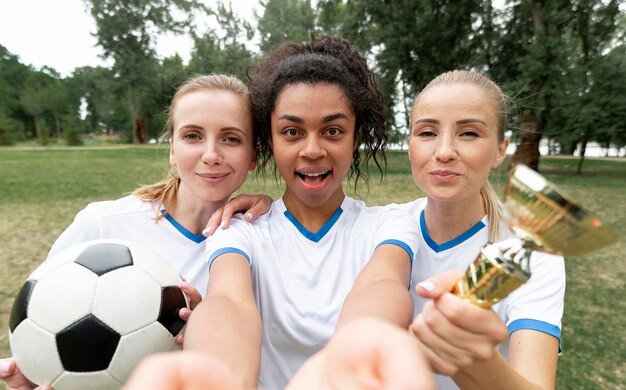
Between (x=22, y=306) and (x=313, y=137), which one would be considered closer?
(x=22, y=306)

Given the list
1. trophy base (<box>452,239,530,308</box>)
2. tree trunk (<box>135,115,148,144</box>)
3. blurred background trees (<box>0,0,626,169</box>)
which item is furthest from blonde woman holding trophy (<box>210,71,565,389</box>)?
tree trunk (<box>135,115,148,144</box>)

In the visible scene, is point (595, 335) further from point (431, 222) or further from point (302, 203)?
point (302, 203)

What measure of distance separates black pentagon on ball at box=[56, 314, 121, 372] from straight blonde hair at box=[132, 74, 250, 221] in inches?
32.2

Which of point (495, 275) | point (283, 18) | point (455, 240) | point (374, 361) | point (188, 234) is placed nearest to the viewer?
point (374, 361)

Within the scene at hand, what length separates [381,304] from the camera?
1233 millimetres

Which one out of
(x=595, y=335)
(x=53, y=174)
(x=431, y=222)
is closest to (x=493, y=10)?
(x=595, y=335)

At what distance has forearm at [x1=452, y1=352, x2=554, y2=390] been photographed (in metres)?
1.08

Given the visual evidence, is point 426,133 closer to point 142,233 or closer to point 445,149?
point 445,149

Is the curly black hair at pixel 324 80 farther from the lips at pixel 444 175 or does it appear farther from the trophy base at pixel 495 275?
the trophy base at pixel 495 275

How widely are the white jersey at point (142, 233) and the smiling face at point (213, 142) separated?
24cm

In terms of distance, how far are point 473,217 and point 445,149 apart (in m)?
0.40

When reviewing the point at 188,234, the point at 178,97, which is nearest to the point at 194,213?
the point at 188,234

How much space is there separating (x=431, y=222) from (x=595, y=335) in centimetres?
294

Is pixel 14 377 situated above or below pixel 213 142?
below
